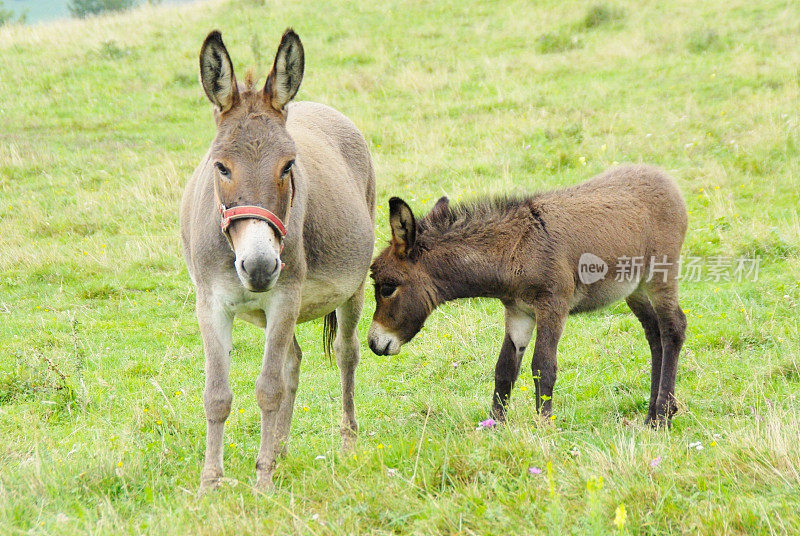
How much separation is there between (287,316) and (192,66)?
15558 mm

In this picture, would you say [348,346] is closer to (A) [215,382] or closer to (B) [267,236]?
(A) [215,382]

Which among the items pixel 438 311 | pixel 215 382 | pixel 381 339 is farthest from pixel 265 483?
pixel 438 311

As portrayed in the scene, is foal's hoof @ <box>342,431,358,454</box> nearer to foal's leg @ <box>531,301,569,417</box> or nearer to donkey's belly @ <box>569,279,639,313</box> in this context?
foal's leg @ <box>531,301,569,417</box>

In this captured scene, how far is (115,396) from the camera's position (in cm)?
577

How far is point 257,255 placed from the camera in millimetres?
3289

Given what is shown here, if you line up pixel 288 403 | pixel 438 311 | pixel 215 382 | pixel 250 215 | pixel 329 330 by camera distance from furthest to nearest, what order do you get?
pixel 438 311 → pixel 329 330 → pixel 288 403 → pixel 215 382 → pixel 250 215

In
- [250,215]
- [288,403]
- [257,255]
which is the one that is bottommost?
[288,403]

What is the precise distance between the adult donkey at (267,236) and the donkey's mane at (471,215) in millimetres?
448

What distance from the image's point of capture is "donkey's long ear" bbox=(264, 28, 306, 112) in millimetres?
3824

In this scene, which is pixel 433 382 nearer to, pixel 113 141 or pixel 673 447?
pixel 673 447

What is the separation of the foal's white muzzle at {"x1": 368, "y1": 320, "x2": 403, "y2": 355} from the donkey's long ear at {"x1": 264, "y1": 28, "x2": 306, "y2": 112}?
164 cm

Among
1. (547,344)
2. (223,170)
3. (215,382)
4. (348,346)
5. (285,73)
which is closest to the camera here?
(223,170)

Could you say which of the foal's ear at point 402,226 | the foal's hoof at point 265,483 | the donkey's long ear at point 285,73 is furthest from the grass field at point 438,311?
the donkey's long ear at point 285,73

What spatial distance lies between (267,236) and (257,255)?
130mm
